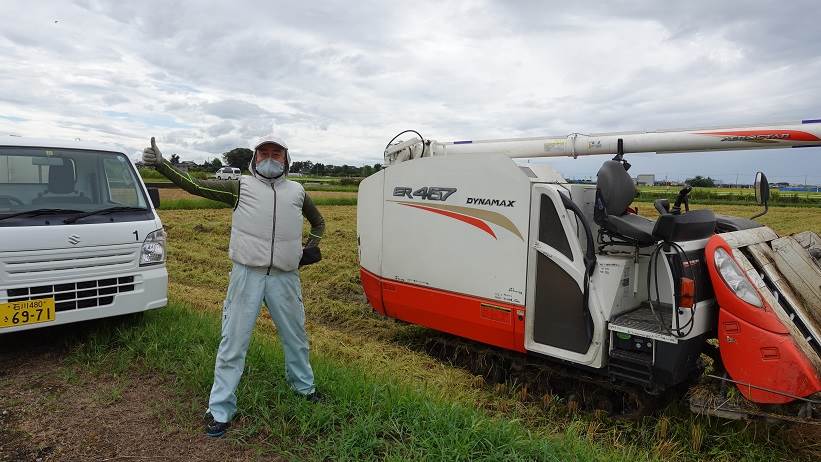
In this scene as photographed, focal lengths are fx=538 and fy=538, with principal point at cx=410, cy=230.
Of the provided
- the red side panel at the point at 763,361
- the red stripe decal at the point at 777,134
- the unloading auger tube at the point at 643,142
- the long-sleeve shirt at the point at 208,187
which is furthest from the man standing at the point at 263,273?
the red stripe decal at the point at 777,134

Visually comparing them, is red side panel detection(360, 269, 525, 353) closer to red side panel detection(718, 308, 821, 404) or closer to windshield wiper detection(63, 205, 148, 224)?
red side panel detection(718, 308, 821, 404)

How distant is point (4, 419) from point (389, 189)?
Answer: 3834 mm

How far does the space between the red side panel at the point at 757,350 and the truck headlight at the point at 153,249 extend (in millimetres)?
4830

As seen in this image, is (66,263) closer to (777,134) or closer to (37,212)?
(37,212)

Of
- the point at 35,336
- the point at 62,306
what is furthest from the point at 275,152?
the point at 35,336

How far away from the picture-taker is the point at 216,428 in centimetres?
338

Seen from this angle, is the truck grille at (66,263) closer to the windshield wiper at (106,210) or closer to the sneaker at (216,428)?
the windshield wiper at (106,210)

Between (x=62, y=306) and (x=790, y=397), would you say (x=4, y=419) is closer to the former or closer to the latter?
(x=62, y=306)

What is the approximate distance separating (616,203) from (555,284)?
84 centimetres

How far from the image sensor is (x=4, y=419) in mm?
3629

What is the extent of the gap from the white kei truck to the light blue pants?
1.87 m

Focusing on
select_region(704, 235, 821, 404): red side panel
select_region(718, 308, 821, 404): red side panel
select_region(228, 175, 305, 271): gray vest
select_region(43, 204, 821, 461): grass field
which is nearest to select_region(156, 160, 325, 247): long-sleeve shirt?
select_region(228, 175, 305, 271): gray vest

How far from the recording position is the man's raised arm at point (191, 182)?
3973 millimetres

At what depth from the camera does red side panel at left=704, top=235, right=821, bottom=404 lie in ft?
11.7
